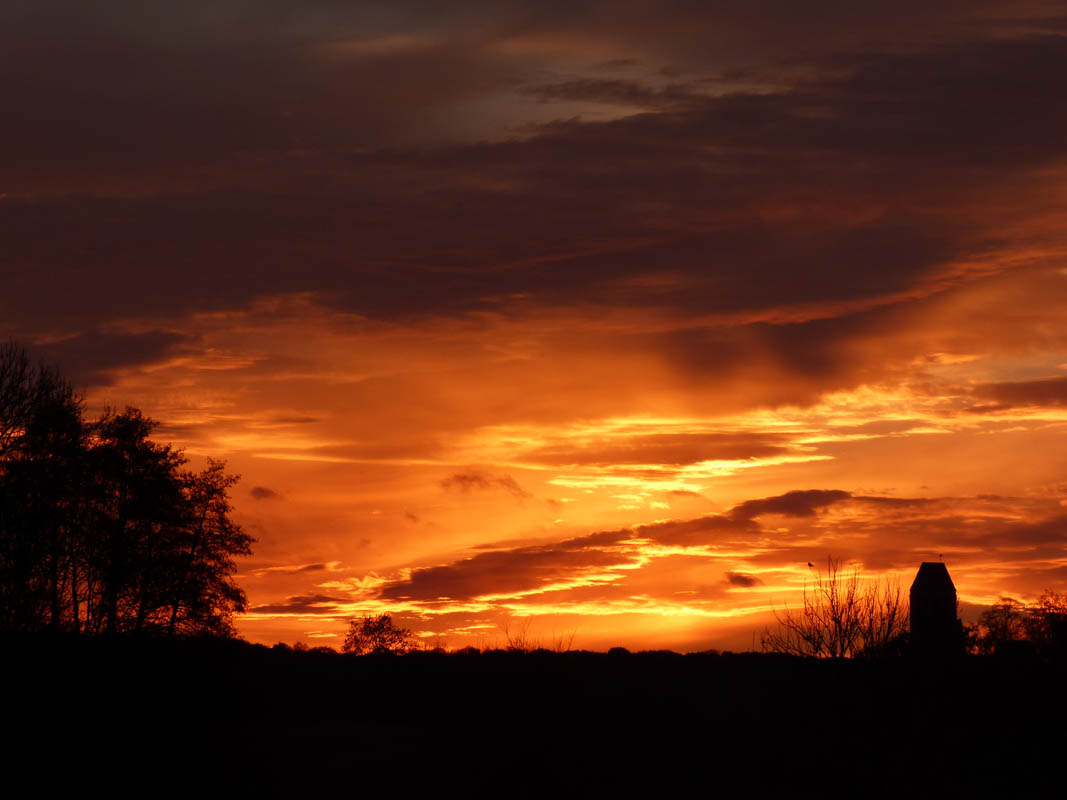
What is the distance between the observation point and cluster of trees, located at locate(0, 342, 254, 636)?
40.8 metres

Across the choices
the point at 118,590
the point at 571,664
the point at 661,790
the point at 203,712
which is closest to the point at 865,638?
the point at 571,664

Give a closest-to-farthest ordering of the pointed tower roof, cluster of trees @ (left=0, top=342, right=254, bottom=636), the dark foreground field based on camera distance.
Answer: the dark foreground field, cluster of trees @ (left=0, top=342, right=254, bottom=636), the pointed tower roof

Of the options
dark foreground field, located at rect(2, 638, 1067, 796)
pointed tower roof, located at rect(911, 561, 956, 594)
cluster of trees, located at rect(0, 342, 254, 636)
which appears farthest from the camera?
pointed tower roof, located at rect(911, 561, 956, 594)

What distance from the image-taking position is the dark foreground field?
2077 centimetres

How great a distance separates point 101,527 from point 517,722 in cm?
2795

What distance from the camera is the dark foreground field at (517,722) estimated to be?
20766 mm

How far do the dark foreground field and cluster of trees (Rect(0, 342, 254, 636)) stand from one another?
15841 millimetres

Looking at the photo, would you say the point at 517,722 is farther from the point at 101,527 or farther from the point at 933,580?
the point at 933,580

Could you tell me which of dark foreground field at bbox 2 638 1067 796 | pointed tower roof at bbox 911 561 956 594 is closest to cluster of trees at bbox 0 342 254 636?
dark foreground field at bbox 2 638 1067 796

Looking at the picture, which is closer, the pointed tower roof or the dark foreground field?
the dark foreground field

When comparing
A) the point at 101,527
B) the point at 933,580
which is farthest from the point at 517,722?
the point at 933,580

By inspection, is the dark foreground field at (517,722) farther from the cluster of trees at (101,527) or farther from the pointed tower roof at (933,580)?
the pointed tower roof at (933,580)

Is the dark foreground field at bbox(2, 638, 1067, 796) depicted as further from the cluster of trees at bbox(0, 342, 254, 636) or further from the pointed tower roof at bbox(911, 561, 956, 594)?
the pointed tower roof at bbox(911, 561, 956, 594)

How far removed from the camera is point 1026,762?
909 inches
